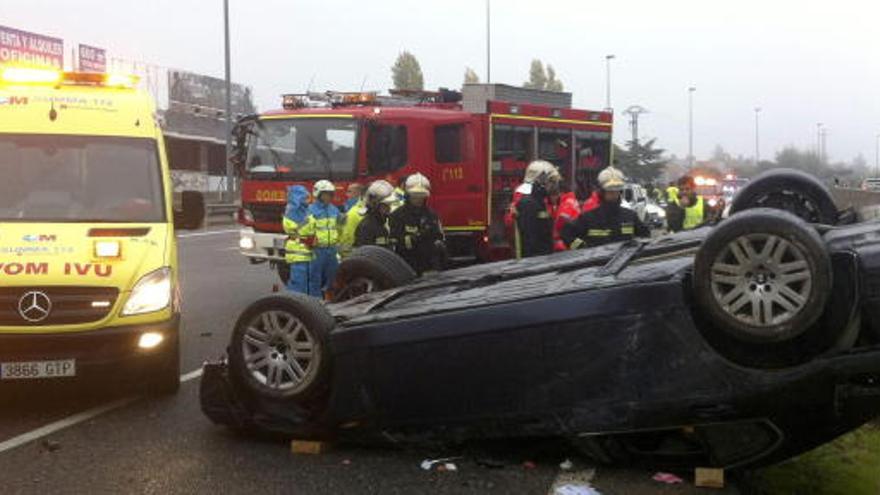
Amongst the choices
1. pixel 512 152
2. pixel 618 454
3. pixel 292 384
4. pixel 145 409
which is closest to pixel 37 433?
pixel 145 409

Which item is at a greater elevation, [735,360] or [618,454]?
[735,360]

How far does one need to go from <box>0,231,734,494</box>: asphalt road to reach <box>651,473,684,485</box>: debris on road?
0.04 metres

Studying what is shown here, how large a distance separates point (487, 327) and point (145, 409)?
8.97 feet

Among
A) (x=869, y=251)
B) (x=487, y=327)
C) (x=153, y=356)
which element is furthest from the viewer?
(x=153, y=356)

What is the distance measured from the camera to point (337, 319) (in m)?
5.12

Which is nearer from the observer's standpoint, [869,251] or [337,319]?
[869,251]

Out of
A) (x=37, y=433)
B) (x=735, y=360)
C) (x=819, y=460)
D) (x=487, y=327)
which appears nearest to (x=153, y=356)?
(x=37, y=433)

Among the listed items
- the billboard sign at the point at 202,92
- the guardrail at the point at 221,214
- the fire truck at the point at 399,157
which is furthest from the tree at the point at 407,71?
the fire truck at the point at 399,157

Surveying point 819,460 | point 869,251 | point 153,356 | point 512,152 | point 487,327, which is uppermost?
point 512,152

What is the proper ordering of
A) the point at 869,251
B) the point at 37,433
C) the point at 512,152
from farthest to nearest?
the point at 512,152
the point at 37,433
the point at 869,251

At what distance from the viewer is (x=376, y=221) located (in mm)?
8008

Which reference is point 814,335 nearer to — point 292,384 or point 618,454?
point 618,454

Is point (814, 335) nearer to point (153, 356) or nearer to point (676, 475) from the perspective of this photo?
point (676, 475)

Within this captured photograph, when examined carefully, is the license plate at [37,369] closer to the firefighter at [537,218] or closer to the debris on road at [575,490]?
the debris on road at [575,490]
